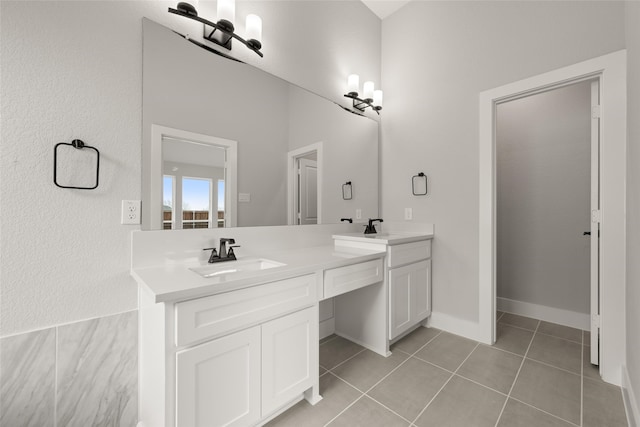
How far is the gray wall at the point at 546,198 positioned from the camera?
8.21 ft

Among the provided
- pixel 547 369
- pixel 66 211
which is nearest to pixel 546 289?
pixel 547 369

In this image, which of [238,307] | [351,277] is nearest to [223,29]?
[238,307]

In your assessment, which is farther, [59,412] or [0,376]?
[59,412]

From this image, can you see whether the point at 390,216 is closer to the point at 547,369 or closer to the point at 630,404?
the point at 547,369

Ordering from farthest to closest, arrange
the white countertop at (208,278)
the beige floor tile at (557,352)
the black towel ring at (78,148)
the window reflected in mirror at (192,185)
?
the beige floor tile at (557,352) < the window reflected in mirror at (192,185) < the black towel ring at (78,148) < the white countertop at (208,278)

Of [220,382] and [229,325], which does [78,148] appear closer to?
[229,325]

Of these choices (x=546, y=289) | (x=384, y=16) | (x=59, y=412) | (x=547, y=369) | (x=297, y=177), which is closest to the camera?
(x=59, y=412)

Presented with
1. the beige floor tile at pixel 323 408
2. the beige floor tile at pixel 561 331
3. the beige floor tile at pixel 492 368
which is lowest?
the beige floor tile at pixel 323 408

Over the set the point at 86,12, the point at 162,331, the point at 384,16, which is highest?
the point at 384,16

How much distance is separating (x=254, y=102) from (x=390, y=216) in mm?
1690

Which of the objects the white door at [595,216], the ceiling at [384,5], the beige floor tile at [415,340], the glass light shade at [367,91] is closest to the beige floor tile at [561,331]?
the white door at [595,216]

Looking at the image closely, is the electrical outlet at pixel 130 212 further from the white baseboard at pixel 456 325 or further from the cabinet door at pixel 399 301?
the white baseboard at pixel 456 325

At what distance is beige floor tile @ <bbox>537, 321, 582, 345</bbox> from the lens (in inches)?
90.0

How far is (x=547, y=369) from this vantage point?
183 cm
